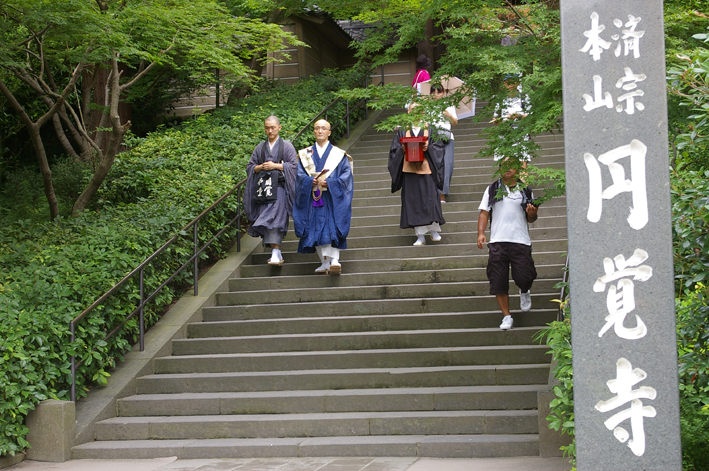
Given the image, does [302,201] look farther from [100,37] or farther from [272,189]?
[100,37]

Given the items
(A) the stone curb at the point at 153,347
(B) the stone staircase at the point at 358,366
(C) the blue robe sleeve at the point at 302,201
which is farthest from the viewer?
(C) the blue robe sleeve at the point at 302,201

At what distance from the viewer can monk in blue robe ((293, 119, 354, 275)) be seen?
28.3ft

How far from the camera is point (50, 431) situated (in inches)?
248

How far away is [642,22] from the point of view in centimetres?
352

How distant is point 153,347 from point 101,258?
1.10m

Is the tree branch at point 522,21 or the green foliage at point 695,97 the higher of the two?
the tree branch at point 522,21

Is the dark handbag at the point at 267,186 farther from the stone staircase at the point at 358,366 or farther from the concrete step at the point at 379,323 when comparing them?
the concrete step at the point at 379,323

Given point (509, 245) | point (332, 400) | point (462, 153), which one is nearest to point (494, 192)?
point (509, 245)

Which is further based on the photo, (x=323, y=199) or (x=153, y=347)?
(x=323, y=199)

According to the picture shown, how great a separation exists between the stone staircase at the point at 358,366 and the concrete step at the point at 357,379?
13mm

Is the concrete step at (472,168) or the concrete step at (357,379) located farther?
the concrete step at (472,168)

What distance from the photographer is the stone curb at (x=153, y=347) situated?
22.2ft

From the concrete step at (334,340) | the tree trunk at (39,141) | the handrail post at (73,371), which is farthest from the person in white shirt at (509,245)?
the tree trunk at (39,141)

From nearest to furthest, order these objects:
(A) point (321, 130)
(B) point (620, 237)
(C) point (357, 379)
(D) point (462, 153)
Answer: (B) point (620, 237)
(C) point (357, 379)
(A) point (321, 130)
(D) point (462, 153)
